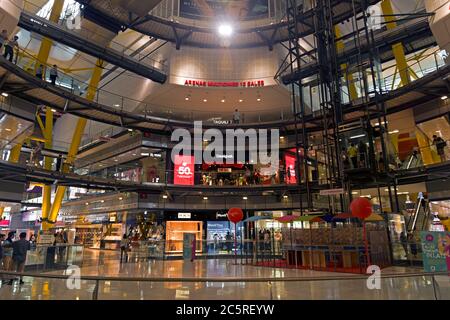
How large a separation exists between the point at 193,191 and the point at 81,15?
1388 centimetres

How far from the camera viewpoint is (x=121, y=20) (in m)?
19.8

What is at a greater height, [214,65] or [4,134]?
[214,65]

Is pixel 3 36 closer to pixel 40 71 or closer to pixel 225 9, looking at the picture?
pixel 40 71

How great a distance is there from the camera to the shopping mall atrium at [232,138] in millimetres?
14302

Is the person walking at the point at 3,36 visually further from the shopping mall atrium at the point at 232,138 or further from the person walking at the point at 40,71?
the person walking at the point at 40,71

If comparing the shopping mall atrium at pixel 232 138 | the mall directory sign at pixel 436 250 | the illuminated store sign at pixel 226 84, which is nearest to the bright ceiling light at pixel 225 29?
the shopping mall atrium at pixel 232 138

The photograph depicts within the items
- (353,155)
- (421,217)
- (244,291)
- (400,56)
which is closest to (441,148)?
(353,155)

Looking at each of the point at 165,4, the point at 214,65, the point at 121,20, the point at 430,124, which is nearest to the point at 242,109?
the point at 214,65

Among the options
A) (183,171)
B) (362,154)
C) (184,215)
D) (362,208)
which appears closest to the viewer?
(362,208)

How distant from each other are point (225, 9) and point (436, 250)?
792 inches

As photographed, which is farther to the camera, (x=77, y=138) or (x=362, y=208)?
(x=77, y=138)

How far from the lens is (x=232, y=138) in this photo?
27.3 meters
